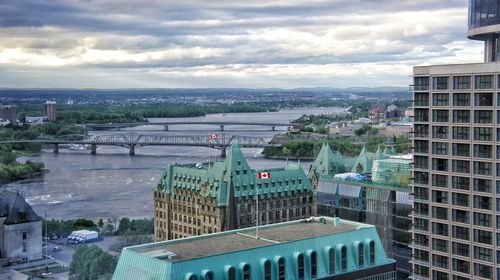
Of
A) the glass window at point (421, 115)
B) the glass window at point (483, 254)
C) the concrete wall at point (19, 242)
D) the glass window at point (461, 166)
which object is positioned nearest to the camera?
the glass window at point (483, 254)

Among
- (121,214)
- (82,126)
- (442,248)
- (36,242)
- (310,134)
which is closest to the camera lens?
(442,248)

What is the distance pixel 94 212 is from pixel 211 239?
40396mm

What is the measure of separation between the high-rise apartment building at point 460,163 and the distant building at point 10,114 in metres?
55.3

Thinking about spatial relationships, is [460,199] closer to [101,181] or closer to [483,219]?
[483,219]

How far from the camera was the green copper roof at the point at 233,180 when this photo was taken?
162 ft

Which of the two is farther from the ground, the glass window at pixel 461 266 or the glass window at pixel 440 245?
the glass window at pixel 440 245

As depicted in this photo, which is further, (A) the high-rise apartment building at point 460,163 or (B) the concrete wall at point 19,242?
(B) the concrete wall at point 19,242

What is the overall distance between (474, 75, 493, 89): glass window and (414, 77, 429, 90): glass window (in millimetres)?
2009

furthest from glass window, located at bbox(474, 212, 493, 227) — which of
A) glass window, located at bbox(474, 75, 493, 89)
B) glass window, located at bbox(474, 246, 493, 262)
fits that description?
glass window, located at bbox(474, 75, 493, 89)

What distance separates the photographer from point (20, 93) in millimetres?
58312

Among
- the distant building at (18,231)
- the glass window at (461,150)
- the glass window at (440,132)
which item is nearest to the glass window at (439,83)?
the glass window at (440,132)

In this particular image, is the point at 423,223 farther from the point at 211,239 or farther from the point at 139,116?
the point at 139,116

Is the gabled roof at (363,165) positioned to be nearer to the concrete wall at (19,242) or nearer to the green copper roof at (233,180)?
the green copper roof at (233,180)

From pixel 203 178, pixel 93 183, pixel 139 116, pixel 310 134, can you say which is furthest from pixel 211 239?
pixel 139 116
